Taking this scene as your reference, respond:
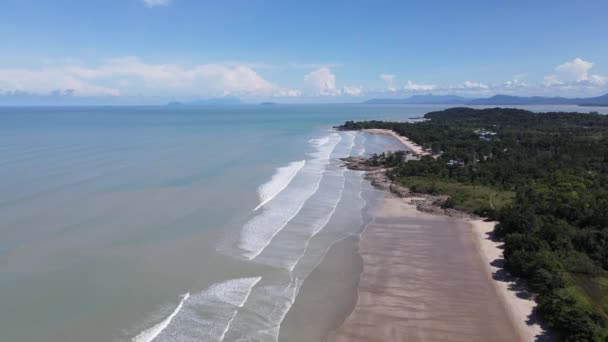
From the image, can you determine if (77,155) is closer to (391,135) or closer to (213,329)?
(213,329)

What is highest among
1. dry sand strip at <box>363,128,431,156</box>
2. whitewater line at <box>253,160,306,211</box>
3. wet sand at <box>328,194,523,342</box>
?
dry sand strip at <box>363,128,431,156</box>

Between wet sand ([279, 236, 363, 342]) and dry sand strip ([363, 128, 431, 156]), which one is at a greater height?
dry sand strip ([363, 128, 431, 156])

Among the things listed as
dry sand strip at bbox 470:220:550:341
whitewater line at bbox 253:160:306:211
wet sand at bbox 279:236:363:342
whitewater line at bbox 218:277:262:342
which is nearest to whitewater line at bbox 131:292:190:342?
whitewater line at bbox 218:277:262:342

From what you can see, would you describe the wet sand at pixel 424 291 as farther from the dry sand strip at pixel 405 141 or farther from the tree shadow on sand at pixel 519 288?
the dry sand strip at pixel 405 141

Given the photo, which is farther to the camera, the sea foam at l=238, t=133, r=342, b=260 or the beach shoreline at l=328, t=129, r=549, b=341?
the sea foam at l=238, t=133, r=342, b=260

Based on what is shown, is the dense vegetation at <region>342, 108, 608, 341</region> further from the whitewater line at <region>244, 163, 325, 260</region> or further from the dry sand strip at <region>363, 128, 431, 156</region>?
the whitewater line at <region>244, 163, 325, 260</region>

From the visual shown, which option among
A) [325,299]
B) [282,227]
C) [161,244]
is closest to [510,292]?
[325,299]

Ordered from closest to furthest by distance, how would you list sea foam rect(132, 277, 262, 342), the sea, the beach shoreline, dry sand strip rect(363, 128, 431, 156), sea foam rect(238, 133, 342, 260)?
sea foam rect(132, 277, 262, 342) → the beach shoreline → the sea → sea foam rect(238, 133, 342, 260) → dry sand strip rect(363, 128, 431, 156)
